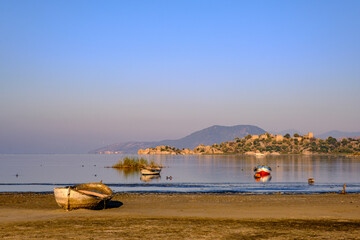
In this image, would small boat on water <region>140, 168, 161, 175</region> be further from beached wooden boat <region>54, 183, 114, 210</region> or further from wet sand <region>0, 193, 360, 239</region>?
beached wooden boat <region>54, 183, 114, 210</region>

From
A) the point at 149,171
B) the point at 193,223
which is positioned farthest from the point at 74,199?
the point at 149,171

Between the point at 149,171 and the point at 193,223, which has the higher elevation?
the point at 193,223

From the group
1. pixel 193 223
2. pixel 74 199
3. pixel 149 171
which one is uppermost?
pixel 74 199

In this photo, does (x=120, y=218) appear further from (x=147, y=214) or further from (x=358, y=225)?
(x=358, y=225)

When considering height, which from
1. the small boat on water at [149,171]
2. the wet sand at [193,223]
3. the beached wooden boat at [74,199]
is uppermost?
the beached wooden boat at [74,199]

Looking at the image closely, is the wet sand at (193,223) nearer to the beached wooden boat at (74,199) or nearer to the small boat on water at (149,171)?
the beached wooden boat at (74,199)

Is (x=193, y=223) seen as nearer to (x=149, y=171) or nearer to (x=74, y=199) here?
(x=74, y=199)

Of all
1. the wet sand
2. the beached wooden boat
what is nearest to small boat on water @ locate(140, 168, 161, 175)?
the wet sand

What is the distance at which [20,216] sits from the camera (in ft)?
86.9

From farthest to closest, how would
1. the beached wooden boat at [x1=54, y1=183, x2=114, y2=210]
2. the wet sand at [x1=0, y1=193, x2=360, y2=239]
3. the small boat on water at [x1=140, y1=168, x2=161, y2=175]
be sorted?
the small boat on water at [x1=140, y1=168, x2=161, y2=175] < the beached wooden boat at [x1=54, y1=183, x2=114, y2=210] < the wet sand at [x1=0, y1=193, x2=360, y2=239]

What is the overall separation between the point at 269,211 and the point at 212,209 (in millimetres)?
3852

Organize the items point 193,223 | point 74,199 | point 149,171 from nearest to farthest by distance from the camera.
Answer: point 193,223, point 74,199, point 149,171

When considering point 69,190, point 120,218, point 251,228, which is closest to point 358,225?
point 251,228

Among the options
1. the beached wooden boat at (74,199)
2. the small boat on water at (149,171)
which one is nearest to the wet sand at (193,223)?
the beached wooden boat at (74,199)
